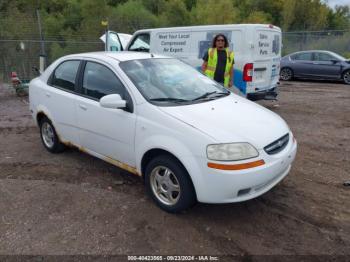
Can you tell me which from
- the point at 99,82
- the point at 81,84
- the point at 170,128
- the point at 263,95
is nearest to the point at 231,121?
the point at 170,128

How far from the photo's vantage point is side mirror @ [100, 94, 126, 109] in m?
3.70

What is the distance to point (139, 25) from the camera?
65.4ft

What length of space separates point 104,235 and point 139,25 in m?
18.1

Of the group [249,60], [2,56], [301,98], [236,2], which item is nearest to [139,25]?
[2,56]

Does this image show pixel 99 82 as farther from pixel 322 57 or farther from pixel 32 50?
pixel 322 57

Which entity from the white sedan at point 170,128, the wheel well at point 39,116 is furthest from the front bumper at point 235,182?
the wheel well at point 39,116


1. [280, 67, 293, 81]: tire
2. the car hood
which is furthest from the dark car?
the car hood

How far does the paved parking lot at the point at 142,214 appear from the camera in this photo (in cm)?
317

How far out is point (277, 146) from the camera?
11.5ft

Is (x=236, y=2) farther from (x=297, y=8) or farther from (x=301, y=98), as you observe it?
(x=301, y=98)

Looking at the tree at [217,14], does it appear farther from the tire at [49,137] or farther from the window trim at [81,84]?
the window trim at [81,84]

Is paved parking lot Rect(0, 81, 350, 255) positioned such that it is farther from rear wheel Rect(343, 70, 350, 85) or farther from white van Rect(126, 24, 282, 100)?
rear wheel Rect(343, 70, 350, 85)

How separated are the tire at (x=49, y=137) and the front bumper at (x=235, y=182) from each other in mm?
2849

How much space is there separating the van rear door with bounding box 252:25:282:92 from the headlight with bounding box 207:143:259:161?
4.71 metres
